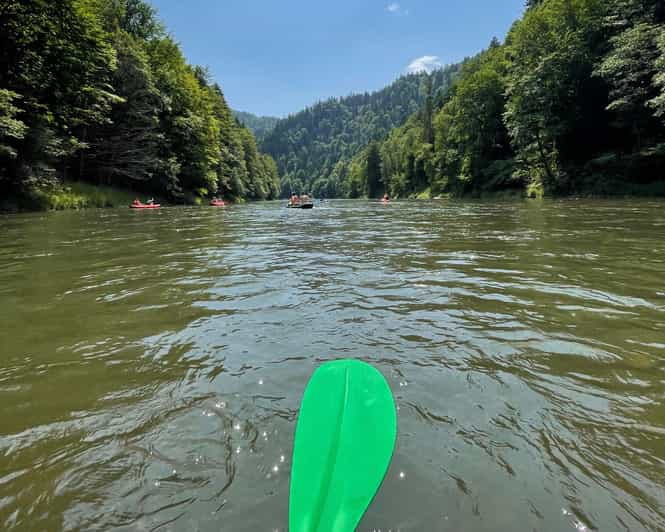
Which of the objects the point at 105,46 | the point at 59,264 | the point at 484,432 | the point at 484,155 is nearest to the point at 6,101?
the point at 105,46

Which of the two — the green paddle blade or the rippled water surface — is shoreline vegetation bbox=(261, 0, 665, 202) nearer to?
the rippled water surface

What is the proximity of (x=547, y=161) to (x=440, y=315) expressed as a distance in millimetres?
35891

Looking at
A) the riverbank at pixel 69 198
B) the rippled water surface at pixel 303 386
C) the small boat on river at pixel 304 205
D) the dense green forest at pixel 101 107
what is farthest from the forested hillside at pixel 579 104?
the riverbank at pixel 69 198

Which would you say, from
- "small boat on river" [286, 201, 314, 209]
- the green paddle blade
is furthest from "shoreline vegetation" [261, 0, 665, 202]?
the green paddle blade

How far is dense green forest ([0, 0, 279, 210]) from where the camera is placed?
56.9 feet

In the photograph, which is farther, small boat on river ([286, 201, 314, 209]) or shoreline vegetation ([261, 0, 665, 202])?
small boat on river ([286, 201, 314, 209])

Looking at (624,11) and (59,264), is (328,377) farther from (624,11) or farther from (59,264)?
(624,11)

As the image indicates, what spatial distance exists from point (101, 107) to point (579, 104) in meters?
34.8

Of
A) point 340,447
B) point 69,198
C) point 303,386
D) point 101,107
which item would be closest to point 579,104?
point 101,107

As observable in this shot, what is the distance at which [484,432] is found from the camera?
1.99m

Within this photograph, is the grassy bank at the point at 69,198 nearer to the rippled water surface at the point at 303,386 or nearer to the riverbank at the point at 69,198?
the riverbank at the point at 69,198

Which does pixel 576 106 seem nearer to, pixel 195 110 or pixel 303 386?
pixel 195 110

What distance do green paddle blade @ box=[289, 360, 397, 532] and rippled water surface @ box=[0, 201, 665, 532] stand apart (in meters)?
0.11

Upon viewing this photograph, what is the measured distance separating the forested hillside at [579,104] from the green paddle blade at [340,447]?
85.5 ft
